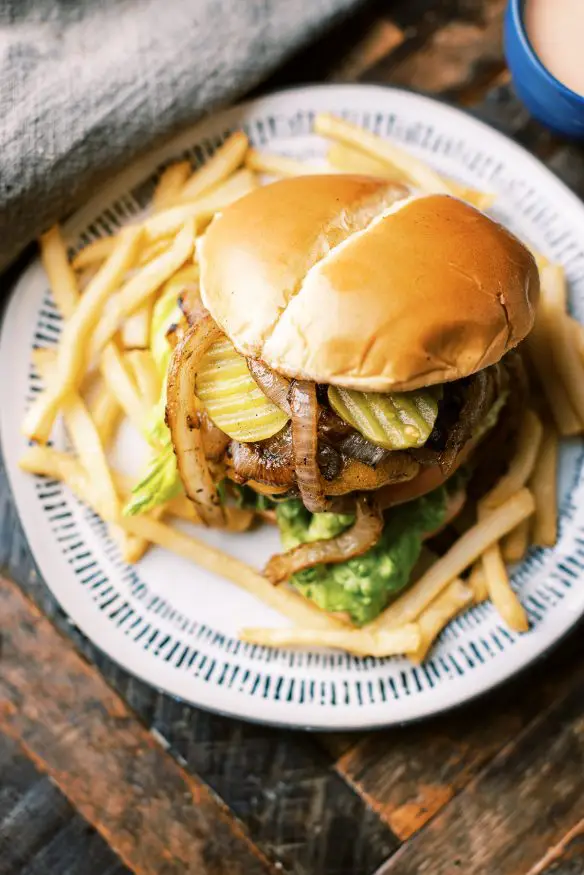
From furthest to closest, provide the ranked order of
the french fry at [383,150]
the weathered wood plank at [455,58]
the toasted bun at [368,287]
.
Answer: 1. the weathered wood plank at [455,58]
2. the french fry at [383,150]
3. the toasted bun at [368,287]

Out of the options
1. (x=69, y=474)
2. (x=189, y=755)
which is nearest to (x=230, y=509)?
(x=69, y=474)

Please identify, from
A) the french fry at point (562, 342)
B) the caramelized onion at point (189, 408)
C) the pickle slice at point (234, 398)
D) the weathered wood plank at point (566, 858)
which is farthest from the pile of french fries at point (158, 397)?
the weathered wood plank at point (566, 858)

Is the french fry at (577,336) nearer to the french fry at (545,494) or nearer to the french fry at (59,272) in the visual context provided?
the french fry at (545,494)

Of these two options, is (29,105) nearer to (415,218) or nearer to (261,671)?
(415,218)

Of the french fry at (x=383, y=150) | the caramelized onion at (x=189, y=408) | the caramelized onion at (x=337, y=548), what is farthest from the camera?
the french fry at (x=383, y=150)

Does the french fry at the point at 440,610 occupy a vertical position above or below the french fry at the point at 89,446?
below

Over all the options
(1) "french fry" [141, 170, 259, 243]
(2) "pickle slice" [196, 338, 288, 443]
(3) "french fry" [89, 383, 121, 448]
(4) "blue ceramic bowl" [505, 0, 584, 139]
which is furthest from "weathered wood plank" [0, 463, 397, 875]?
(4) "blue ceramic bowl" [505, 0, 584, 139]

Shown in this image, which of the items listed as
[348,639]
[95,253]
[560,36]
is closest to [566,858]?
[348,639]
